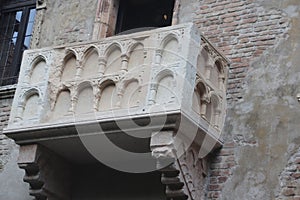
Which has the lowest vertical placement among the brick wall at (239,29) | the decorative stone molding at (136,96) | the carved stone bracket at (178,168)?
the carved stone bracket at (178,168)

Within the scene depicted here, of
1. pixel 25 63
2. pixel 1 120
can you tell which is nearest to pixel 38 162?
pixel 25 63

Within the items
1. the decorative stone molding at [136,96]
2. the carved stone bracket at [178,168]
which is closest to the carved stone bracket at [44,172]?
the decorative stone molding at [136,96]

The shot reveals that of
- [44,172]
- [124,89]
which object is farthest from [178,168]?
[44,172]

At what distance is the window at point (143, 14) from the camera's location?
10.0 meters

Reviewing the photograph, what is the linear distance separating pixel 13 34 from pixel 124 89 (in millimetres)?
3850

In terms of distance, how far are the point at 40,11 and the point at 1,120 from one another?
186 cm

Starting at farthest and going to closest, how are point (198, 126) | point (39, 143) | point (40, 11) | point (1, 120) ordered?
point (40, 11) < point (1, 120) < point (39, 143) < point (198, 126)

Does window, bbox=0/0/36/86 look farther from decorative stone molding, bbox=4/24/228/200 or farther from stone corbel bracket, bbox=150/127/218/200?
stone corbel bracket, bbox=150/127/218/200

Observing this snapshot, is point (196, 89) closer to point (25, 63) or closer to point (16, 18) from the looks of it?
point (25, 63)

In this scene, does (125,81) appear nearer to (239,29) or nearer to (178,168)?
(178,168)

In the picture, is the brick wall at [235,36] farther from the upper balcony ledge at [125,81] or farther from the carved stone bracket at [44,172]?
the carved stone bracket at [44,172]

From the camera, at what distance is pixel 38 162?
8.28m

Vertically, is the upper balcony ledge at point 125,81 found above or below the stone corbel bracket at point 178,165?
above

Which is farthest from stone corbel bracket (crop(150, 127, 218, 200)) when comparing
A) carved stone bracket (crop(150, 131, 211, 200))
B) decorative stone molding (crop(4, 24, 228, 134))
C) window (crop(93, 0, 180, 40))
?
window (crop(93, 0, 180, 40))
